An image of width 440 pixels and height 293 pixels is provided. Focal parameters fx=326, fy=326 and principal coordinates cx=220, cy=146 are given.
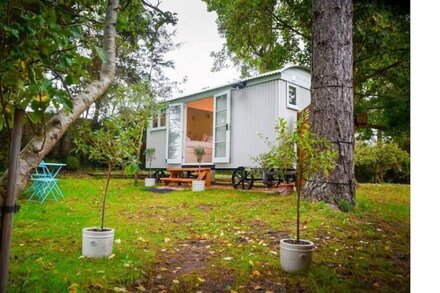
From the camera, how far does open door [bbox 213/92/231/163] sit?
5.58 m

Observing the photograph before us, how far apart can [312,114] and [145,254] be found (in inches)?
76.0

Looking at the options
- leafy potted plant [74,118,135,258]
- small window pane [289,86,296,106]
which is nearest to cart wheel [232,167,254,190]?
small window pane [289,86,296,106]

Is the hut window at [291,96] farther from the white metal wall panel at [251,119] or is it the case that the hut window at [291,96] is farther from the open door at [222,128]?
the open door at [222,128]

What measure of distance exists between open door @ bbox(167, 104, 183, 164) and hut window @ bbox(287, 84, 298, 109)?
242 cm

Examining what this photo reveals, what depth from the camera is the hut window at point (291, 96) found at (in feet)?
16.5

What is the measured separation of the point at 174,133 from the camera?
6.78 metres

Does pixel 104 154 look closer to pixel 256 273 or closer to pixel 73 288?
pixel 73 288

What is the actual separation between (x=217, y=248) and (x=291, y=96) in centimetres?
349

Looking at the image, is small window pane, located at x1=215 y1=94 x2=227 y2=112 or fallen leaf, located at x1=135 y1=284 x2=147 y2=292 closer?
fallen leaf, located at x1=135 y1=284 x2=147 y2=292

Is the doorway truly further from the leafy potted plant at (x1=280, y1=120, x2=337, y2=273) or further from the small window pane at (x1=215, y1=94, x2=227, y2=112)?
the leafy potted plant at (x1=280, y1=120, x2=337, y2=273)

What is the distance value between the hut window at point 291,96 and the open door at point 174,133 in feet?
7.95

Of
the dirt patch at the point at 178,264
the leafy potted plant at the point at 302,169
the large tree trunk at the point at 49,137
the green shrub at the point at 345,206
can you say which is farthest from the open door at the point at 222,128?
the large tree trunk at the point at 49,137

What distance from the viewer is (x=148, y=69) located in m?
4.11
